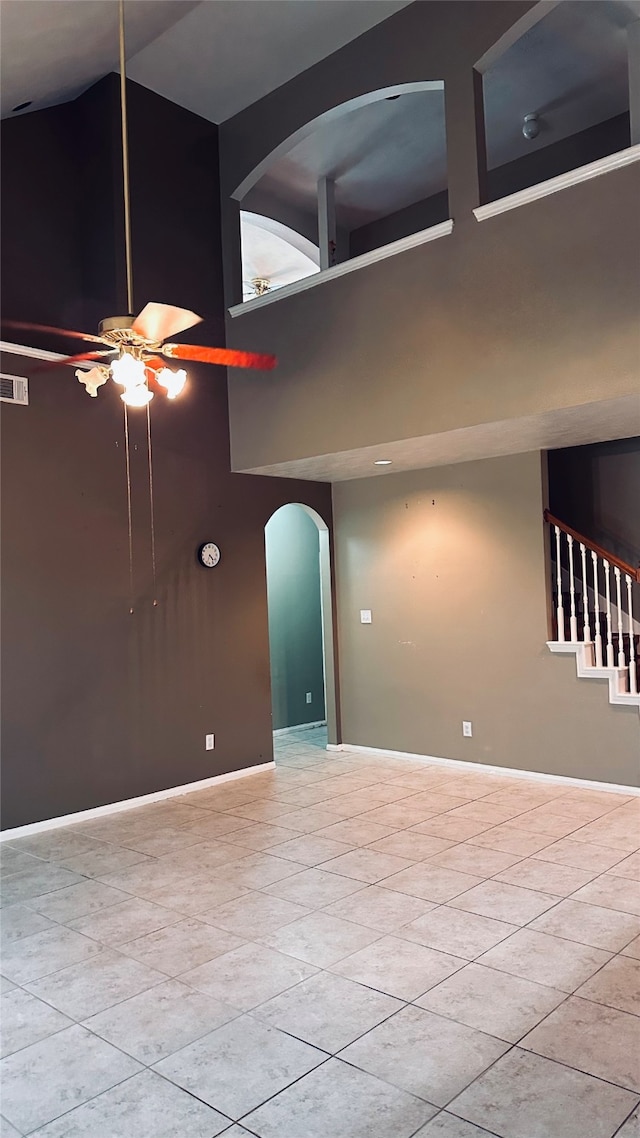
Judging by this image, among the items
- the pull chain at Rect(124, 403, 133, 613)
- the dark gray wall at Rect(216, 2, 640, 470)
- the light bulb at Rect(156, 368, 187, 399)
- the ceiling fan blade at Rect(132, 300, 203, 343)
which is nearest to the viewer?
the ceiling fan blade at Rect(132, 300, 203, 343)

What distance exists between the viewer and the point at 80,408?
17.6ft

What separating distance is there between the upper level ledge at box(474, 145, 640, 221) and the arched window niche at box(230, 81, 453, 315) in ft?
2.32

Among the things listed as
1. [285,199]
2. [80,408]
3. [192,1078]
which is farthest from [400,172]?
[192,1078]

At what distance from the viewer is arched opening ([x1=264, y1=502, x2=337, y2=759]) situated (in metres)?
8.04

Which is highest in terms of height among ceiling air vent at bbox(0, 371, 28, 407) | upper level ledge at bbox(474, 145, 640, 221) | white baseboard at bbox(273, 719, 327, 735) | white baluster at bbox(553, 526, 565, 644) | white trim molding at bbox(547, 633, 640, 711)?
upper level ledge at bbox(474, 145, 640, 221)

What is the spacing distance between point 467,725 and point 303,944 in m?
3.20

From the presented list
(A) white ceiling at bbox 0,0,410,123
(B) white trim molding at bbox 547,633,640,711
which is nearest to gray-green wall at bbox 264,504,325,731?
(B) white trim molding at bbox 547,633,640,711

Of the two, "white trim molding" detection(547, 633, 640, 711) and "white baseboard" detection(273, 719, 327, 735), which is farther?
"white baseboard" detection(273, 719, 327, 735)

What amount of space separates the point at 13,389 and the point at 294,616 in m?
3.99

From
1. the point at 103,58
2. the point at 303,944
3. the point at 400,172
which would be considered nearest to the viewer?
the point at 303,944

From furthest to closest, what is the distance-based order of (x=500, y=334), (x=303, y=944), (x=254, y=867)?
(x=500, y=334)
(x=254, y=867)
(x=303, y=944)

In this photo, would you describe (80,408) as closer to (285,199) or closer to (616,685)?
(285,199)

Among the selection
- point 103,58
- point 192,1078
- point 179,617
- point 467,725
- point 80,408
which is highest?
Result: point 103,58

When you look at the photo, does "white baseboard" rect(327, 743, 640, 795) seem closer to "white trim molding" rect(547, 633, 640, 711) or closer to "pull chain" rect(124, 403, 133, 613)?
"white trim molding" rect(547, 633, 640, 711)
